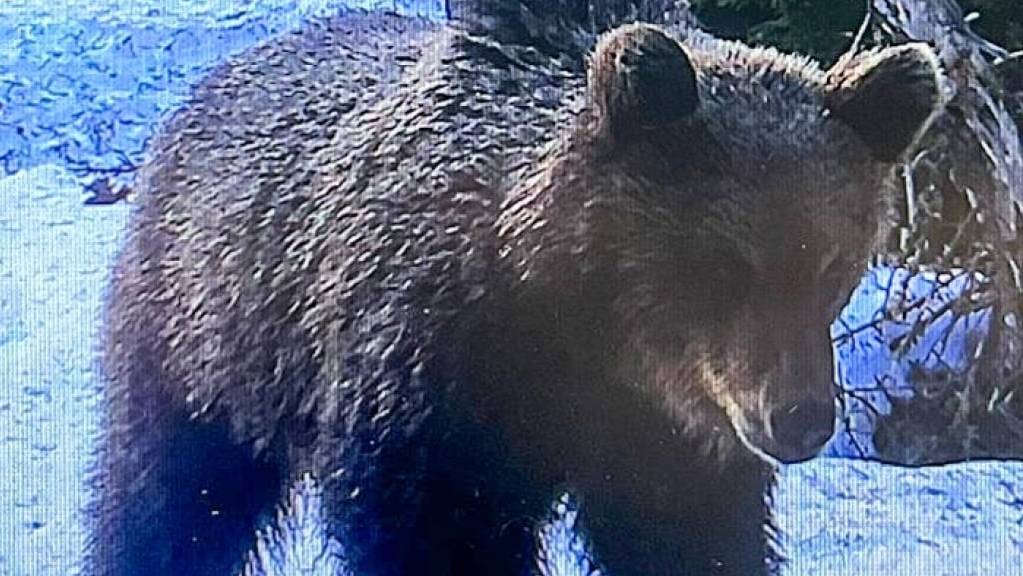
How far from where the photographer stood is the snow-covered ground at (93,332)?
122 centimetres

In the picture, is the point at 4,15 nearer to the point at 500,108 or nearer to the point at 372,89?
the point at 372,89

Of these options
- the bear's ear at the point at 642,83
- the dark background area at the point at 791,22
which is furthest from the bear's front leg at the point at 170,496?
the dark background area at the point at 791,22

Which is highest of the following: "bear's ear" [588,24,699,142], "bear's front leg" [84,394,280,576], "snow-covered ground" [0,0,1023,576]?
"bear's ear" [588,24,699,142]

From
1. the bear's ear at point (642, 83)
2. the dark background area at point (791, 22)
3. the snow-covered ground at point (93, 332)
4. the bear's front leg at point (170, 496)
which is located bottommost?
the bear's front leg at point (170, 496)

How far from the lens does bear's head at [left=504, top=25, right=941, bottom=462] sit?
115cm

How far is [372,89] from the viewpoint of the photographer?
4.04 feet

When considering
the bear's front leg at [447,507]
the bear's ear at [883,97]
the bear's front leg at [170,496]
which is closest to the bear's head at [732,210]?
the bear's ear at [883,97]

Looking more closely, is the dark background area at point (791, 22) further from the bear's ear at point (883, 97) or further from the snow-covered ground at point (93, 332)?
the snow-covered ground at point (93, 332)

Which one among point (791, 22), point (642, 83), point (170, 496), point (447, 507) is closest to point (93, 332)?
point (170, 496)

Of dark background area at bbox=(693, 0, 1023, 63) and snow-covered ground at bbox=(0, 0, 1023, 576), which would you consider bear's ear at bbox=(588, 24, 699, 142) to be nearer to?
dark background area at bbox=(693, 0, 1023, 63)

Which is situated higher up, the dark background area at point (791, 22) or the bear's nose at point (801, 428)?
the dark background area at point (791, 22)

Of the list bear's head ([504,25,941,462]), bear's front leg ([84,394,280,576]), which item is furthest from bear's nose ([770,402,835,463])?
bear's front leg ([84,394,280,576])

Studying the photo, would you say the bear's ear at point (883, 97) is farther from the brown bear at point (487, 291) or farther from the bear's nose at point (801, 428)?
the bear's nose at point (801, 428)

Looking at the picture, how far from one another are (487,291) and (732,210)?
0.61ft
